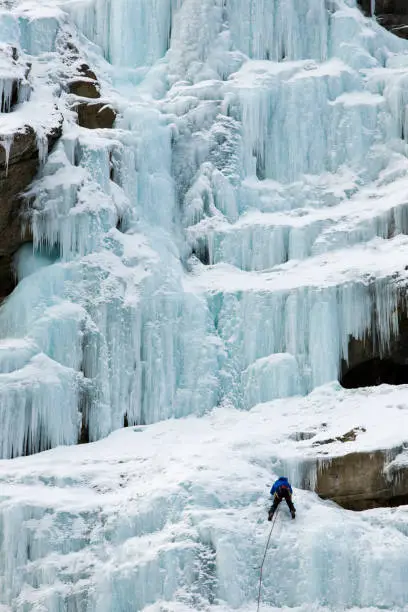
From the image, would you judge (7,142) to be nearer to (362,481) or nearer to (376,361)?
(376,361)

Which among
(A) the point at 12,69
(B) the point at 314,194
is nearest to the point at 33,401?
(A) the point at 12,69

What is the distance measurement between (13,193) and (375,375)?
877 cm

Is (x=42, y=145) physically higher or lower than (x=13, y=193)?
higher

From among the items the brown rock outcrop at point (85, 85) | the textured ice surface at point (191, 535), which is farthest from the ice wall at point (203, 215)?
the textured ice surface at point (191, 535)

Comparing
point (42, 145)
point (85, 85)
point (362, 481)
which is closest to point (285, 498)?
point (362, 481)

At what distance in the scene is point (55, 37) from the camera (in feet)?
82.9

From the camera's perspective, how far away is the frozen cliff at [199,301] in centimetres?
1652

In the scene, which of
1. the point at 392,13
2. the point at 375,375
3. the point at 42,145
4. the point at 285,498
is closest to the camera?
the point at 285,498

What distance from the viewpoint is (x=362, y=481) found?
58.7 feet

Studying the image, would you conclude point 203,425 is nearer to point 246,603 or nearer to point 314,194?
point 246,603

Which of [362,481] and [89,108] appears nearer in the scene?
[362,481]

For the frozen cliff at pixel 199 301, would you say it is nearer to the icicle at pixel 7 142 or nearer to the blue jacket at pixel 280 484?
the icicle at pixel 7 142

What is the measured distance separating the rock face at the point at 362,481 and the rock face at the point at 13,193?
26.0 feet

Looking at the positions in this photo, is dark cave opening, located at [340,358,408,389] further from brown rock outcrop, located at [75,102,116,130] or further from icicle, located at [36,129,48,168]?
brown rock outcrop, located at [75,102,116,130]
